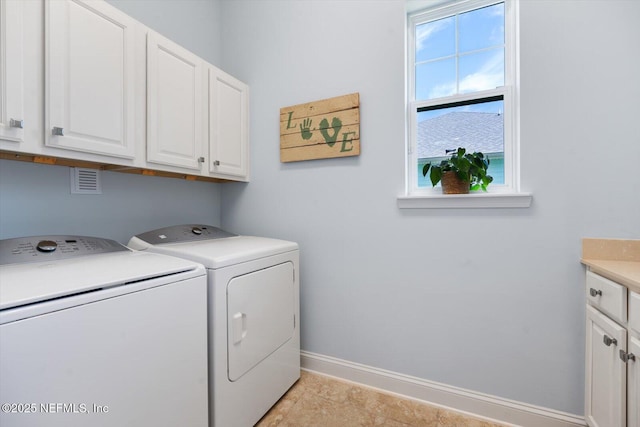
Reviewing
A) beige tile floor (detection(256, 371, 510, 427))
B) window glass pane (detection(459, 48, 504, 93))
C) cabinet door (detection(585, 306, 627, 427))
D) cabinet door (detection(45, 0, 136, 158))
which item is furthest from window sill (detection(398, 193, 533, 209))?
cabinet door (detection(45, 0, 136, 158))

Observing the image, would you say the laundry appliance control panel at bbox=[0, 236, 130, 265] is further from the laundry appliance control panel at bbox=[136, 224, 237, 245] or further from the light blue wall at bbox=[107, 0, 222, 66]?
the light blue wall at bbox=[107, 0, 222, 66]

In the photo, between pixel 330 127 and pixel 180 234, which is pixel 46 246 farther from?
pixel 330 127

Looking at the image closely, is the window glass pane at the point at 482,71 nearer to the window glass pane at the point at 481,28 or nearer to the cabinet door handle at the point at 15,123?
the window glass pane at the point at 481,28

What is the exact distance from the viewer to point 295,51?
2078 millimetres

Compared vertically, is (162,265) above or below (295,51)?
below

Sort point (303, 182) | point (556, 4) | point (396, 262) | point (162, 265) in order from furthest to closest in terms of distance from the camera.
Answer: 1. point (303, 182)
2. point (396, 262)
3. point (556, 4)
4. point (162, 265)

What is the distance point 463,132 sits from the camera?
5.71 feet

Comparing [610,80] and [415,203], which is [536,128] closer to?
[610,80]

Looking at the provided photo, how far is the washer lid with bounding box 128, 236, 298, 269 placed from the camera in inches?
51.5

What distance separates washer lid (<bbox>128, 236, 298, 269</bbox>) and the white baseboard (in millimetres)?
869

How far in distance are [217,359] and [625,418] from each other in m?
1.57

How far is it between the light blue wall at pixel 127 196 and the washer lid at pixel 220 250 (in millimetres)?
221

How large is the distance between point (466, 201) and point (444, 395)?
1118 millimetres

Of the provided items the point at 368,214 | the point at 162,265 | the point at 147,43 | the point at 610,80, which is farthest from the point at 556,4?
the point at 162,265
